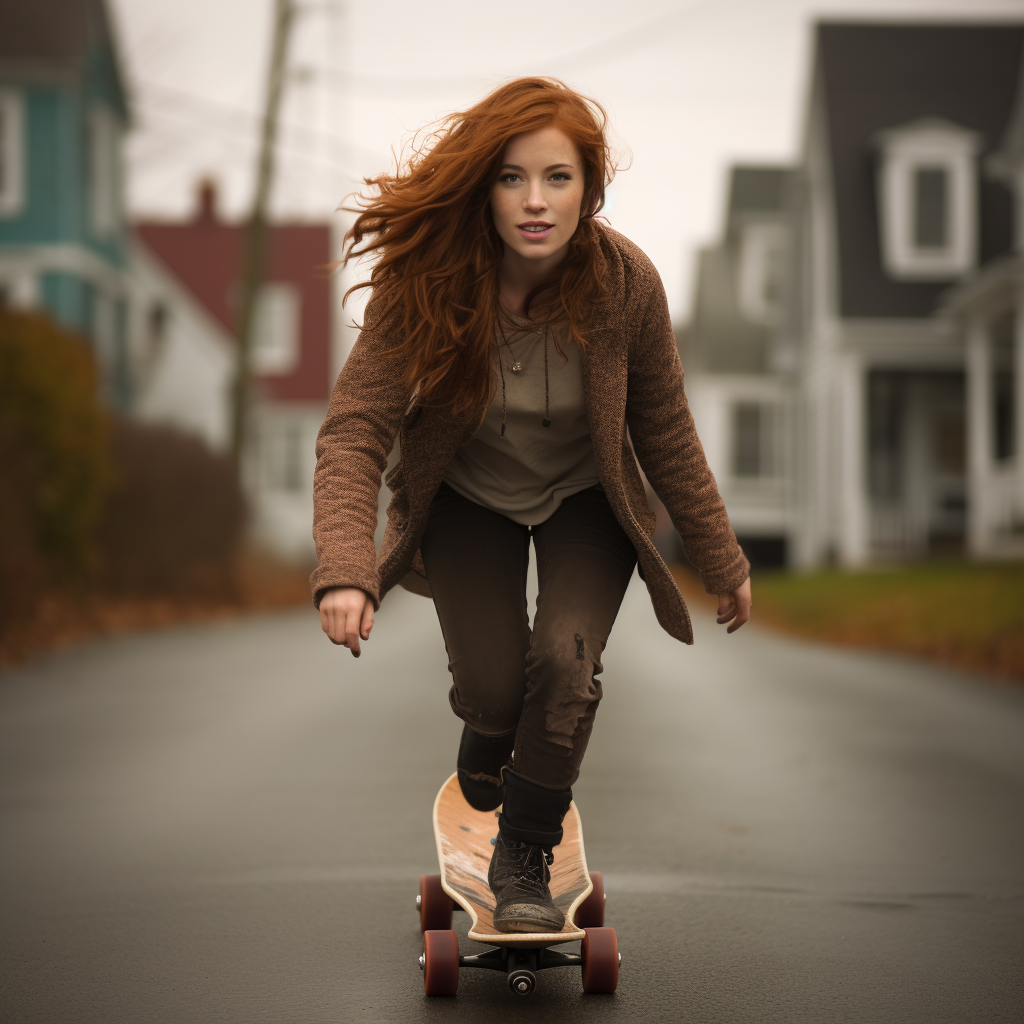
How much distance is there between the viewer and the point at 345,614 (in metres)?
2.97

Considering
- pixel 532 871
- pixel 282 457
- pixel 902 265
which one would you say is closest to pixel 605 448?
pixel 532 871

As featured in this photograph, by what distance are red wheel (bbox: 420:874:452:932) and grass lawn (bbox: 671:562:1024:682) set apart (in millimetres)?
7206

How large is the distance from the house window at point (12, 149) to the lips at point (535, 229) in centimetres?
2068

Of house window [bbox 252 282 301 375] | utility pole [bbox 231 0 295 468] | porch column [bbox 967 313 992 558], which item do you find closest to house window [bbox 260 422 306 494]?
house window [bbox 252 282 301 375]

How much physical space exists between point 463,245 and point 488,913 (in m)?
1.54

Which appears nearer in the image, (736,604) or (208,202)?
(736,604)

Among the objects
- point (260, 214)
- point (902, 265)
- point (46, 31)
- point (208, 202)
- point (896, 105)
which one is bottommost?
point (902, 265)

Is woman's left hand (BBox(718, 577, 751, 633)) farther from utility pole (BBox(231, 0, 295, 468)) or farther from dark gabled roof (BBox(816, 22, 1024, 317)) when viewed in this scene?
dark gabled roof (BBox(816, 22, 1024, 317))

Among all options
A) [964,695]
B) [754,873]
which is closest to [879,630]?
[964,695]

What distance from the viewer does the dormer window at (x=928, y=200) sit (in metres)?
21.4

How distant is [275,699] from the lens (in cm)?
898

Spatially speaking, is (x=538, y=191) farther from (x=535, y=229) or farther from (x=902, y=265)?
(x=902, y=265)

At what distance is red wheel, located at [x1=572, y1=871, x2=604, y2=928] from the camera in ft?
12.0

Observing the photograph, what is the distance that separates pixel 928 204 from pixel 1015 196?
1.31 meters
